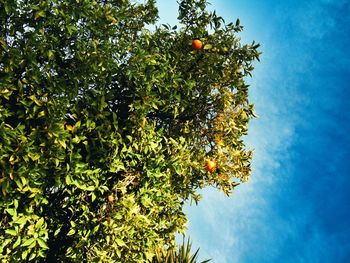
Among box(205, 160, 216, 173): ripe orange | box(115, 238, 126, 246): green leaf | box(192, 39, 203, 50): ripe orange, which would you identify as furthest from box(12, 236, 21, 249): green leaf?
box(192, 39, 203, 50): ripe orange

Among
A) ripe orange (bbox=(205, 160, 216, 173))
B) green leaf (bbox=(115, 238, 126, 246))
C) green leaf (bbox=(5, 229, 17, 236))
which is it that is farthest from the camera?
ripe orange (bbox=(205, 160, 216, 173))

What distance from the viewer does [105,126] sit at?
7.31 m

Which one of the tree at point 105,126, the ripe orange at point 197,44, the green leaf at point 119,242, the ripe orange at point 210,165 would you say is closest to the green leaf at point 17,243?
the tree at point 105,126

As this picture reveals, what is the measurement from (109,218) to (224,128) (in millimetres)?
3386

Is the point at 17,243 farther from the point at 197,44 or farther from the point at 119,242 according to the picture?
the point at 197,44

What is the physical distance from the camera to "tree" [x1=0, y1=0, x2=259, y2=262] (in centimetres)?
634

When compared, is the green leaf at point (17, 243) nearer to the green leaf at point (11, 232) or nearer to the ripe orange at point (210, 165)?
the green leaf at point (11, 232)

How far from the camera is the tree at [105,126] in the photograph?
6.34 m

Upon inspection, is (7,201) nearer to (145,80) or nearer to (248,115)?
(145,80)

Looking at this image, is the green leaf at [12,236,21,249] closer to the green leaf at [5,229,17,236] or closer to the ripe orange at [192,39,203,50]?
the green leaf at [5,229,17,236]

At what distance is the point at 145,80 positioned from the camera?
7363 mm

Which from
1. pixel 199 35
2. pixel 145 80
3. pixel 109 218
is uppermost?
pixel 199 35

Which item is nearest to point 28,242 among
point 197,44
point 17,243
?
point 17,243

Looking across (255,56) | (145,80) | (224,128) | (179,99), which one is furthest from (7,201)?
(255,56)
